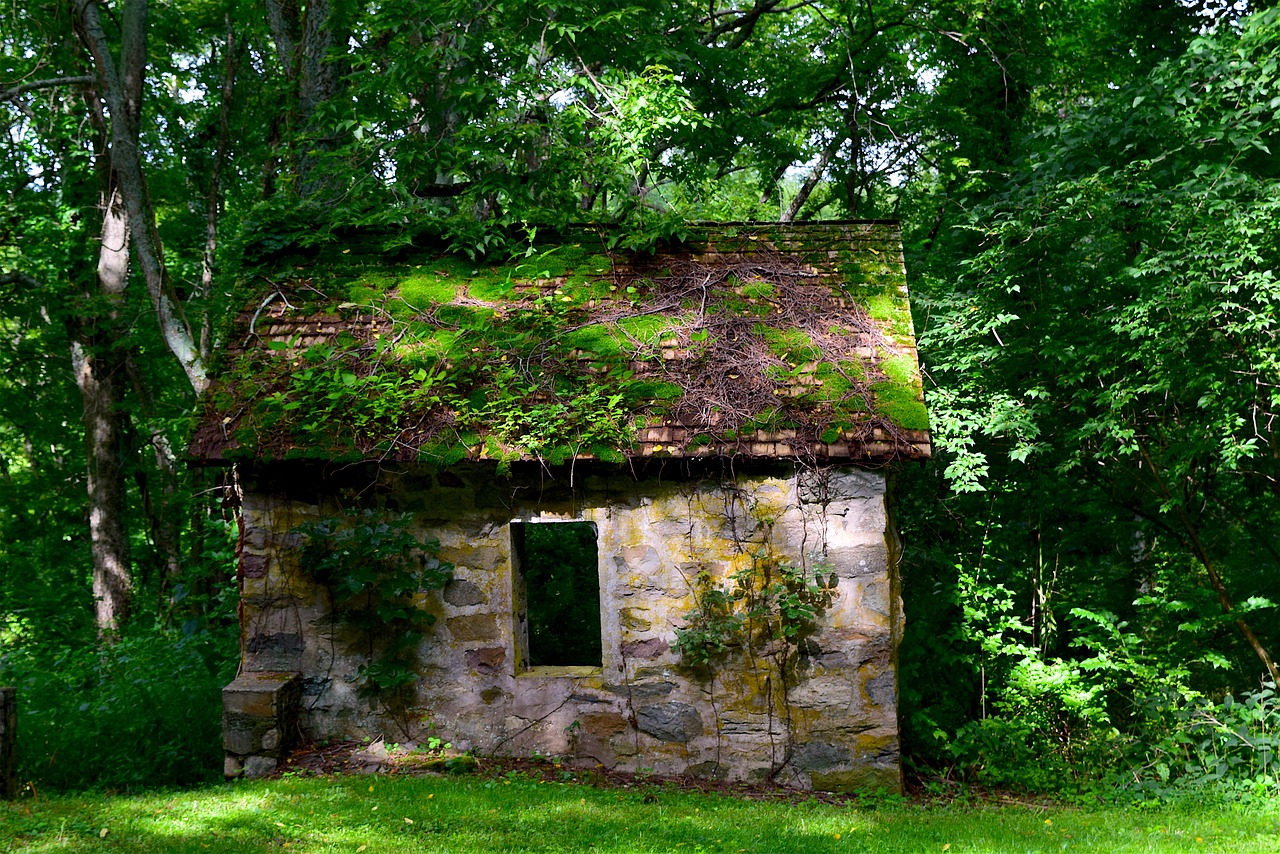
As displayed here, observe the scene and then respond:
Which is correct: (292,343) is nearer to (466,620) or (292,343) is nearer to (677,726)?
(466,620)

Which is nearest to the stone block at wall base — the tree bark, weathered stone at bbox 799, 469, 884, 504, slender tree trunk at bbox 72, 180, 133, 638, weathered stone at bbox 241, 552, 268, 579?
weathered stone at bbox 241, 552, 268, 579

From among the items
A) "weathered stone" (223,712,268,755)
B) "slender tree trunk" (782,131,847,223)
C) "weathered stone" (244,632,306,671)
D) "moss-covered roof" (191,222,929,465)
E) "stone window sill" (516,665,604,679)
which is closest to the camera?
"weathered stone" (223,712,268,755)

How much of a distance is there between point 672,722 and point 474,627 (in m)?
1.50

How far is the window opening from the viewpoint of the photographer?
8.79m

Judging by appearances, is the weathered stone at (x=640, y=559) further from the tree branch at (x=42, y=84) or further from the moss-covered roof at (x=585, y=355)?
the tree branch at (x=42, y=84)

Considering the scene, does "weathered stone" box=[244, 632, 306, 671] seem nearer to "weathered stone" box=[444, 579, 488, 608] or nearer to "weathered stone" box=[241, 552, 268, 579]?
"weathered stone" box=[241, 552, 268, 579]

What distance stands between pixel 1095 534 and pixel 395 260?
21.8 feet

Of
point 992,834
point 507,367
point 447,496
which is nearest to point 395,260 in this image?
point 507,367

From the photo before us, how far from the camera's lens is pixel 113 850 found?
413cm

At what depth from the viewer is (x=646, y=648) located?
20.0ft

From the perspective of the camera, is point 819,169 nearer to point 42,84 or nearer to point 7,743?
point 42,84

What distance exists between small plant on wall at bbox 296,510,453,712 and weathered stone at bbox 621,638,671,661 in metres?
1.31

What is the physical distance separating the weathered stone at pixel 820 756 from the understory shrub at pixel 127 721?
13.1ft

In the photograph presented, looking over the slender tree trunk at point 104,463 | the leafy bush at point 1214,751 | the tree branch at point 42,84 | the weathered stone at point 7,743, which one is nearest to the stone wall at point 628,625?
the weathered stone at point 7,743
